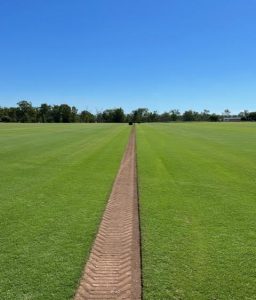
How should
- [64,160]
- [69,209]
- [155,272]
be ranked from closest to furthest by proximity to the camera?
[155,272]
[69,209]
[64,160]

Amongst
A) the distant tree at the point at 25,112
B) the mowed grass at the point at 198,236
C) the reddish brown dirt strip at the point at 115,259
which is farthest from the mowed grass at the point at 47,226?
the distant tree at the point at 25,112

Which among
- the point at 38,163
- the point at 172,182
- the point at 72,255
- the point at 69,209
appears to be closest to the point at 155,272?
the point at 72,255

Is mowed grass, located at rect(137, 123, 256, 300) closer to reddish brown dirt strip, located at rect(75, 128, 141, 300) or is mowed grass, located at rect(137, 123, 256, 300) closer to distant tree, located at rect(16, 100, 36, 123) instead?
reddish brown dirt strip, located at rect(75, 128, 141, 300)

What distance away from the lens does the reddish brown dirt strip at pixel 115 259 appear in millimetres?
5848

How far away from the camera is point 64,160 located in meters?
22.8

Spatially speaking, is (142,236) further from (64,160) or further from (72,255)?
(64,160)

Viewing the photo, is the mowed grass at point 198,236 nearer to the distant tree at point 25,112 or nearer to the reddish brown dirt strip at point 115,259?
the reddish brown dirt strip at point 115,259

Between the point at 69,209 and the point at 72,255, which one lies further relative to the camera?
the point at 69,209

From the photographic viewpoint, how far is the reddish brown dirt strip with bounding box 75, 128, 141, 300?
5848 mm

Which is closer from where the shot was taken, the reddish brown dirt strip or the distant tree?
the reddish brown dirt strip

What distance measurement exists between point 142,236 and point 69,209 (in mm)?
3004

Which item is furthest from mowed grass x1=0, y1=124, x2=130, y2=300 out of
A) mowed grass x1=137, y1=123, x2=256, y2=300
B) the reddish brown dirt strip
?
mowed grass x1=137, y1=123, x2=256, y2=300

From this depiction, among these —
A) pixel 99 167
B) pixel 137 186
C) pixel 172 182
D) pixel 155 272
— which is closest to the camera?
pixel 155 272

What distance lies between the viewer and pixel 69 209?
420 inches
